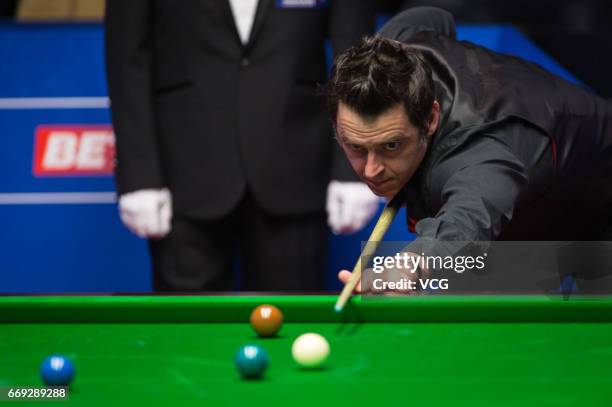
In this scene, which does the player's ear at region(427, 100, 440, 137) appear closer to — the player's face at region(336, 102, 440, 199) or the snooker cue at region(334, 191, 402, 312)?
the player's face at region(336, 102, 440, 199)

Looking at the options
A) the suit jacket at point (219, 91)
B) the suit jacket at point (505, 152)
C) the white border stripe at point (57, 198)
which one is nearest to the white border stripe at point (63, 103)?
the white border stripe at point (57, 198)

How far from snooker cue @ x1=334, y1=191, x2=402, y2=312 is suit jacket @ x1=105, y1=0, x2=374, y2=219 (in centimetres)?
65

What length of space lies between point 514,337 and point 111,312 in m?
0.85

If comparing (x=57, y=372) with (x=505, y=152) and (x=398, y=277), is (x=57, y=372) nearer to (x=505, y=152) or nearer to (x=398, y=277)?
(x=398, y=277)

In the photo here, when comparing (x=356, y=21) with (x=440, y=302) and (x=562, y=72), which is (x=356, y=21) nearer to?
(x=562, y=72)

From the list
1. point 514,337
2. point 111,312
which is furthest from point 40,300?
point 514,337

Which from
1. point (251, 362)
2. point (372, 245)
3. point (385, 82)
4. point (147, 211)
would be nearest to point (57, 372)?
point (251, 362)

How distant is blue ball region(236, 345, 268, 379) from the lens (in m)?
1.57

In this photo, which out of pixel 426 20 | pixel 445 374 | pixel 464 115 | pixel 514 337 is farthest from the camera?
pixel 426 20

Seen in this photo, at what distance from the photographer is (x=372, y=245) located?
7.36 feet

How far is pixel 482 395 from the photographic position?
4.93ft

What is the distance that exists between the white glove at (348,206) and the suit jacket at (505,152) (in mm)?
548

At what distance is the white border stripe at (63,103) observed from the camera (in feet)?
12.2

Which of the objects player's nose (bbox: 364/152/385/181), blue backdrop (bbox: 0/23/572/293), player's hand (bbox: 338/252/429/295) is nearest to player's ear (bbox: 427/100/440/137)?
player's nose (bbox: 364/152/385/181)
